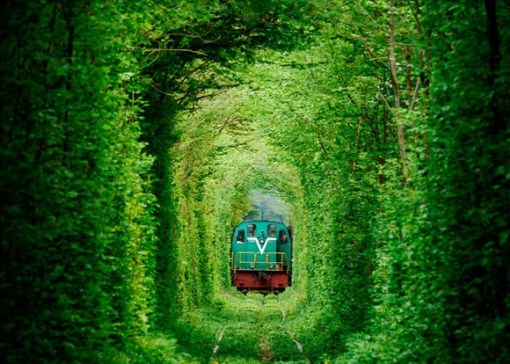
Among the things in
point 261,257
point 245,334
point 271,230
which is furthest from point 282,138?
point 271,230

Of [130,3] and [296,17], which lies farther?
[296,17]

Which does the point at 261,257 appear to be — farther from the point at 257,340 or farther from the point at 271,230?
the point at 257,340

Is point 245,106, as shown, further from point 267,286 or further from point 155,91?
point 267,286

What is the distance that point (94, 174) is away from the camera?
9.56 metres

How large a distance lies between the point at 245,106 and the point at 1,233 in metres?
17.9

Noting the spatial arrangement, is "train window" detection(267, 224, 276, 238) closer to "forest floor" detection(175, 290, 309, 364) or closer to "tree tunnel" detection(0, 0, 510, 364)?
"forest floor" detection(175, 290, 309, 364)

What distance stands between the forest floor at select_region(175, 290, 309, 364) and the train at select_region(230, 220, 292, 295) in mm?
5503

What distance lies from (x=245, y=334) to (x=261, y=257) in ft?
64.5

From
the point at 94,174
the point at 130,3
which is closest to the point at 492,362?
the point at 94,174

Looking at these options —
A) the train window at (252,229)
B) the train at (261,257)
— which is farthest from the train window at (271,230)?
the train window at (252,229)

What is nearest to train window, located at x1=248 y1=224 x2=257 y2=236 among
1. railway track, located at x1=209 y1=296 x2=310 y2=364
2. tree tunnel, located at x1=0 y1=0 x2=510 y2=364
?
railway track, located at x1=209 y1=296 x2=310 y2=364

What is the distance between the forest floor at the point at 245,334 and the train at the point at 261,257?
550cm

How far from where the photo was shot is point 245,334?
76.8 feet

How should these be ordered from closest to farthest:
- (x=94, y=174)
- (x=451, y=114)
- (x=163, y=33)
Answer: (x=451, y=114) → (x=94, y=174) → (x=163, y=33)
